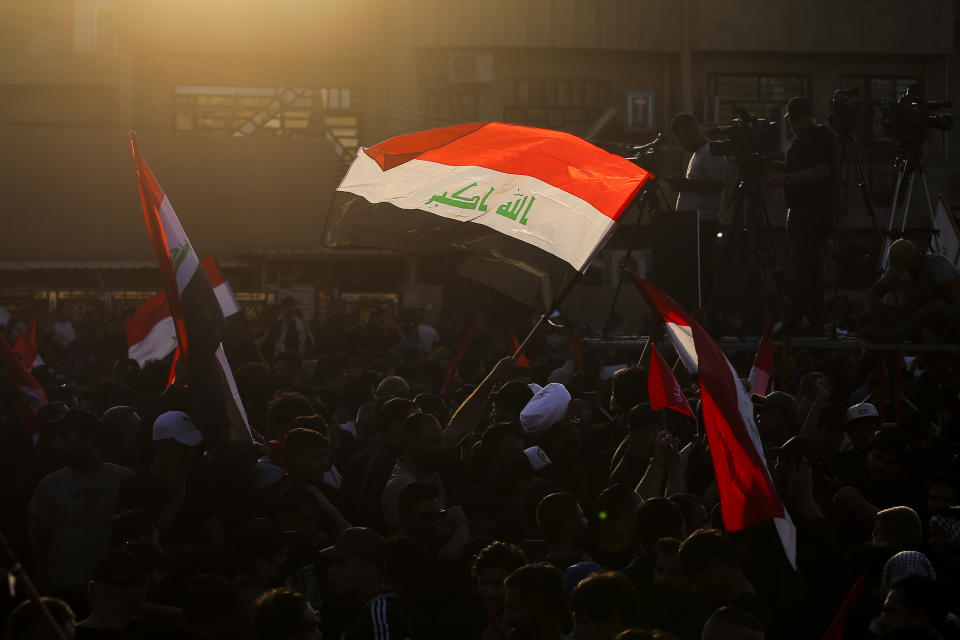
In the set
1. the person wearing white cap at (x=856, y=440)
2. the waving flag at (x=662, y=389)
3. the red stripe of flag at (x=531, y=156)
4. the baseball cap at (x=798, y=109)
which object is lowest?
the person wearing white cap at (x=856, y=440)

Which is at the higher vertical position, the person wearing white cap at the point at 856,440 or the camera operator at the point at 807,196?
the camera operator at the point at 807,196

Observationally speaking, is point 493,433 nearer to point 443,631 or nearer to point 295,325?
point 443,631

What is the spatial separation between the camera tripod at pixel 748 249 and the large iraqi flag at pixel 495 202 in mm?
2617

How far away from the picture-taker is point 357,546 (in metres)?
4.49

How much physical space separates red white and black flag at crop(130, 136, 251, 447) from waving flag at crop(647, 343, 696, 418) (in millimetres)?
2060

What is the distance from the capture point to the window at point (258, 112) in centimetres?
2553

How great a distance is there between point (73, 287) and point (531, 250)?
18056mm

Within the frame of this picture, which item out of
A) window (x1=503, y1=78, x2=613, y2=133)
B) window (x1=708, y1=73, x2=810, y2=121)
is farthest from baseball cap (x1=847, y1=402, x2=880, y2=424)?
window (x1=708, y1=73, x2=810, y2=121)

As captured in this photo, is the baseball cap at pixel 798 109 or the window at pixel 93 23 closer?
the baseball cap at pixel 798 109

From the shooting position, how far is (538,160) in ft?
22.1

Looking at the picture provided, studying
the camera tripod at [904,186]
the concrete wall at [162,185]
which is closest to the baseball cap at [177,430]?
the camera tripod at [904,186]

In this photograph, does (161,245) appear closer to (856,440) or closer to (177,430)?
(177,430)

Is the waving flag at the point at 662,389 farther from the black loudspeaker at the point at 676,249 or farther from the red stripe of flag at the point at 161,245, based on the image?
the red stripe of flag at the point at 161,245

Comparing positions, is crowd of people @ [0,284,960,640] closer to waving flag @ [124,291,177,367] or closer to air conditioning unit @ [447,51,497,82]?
waving flag @ [124,291,177,367]
